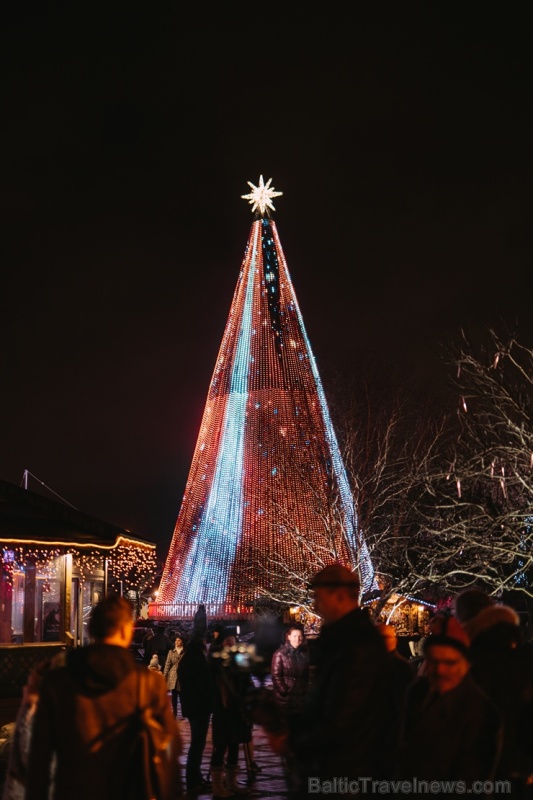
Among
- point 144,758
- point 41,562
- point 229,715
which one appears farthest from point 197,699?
point 41,562

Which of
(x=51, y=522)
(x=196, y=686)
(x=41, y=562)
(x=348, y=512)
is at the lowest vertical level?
(x=196, y=686)

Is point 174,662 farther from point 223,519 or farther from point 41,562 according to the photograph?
point 223,519

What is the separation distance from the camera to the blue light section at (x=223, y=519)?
26766 millimetres

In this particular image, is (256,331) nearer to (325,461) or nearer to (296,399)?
(296,399)

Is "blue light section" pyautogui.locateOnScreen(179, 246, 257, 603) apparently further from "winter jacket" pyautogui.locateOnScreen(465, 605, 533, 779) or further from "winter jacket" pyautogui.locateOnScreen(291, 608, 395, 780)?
"winter jacket" pyautogui.locateOnScreen(291, 608, 395, 780)

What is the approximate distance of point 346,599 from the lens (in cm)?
408

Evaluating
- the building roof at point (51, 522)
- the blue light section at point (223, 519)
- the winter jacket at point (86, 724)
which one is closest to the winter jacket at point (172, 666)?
the building roof at point (51, 522)

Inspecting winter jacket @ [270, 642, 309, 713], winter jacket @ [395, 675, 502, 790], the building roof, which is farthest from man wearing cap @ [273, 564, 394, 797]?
the building roof

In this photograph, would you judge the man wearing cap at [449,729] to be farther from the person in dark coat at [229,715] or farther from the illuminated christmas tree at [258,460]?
the illuminated christmas tree at [258,460]

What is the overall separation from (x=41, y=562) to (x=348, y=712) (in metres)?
17.2

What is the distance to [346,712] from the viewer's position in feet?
12.2

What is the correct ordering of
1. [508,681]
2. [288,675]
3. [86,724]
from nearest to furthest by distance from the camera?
[86,724]
[508,681]
[288,675]

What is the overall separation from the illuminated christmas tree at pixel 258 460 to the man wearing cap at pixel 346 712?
65.4ft

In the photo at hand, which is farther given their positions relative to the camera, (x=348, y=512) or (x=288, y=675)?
(x=348, y=512)
